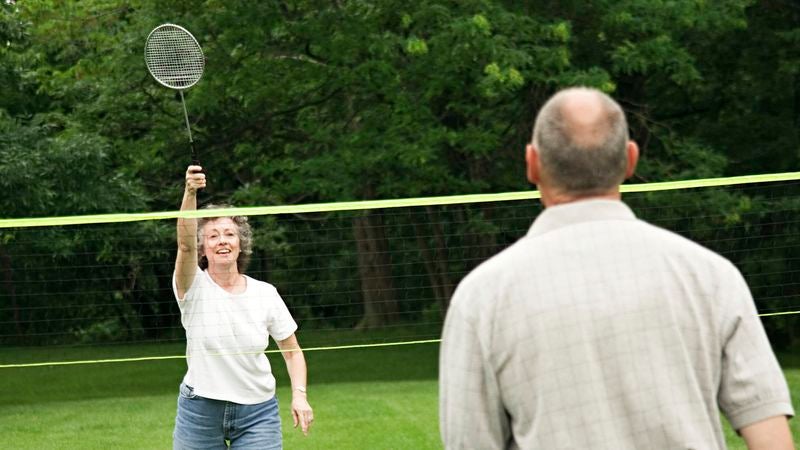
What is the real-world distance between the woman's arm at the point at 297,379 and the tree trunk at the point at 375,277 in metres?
5.92

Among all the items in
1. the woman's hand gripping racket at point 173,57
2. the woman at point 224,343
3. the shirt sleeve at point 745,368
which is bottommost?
the woman at point 224,343

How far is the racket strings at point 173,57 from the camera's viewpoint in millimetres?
11383

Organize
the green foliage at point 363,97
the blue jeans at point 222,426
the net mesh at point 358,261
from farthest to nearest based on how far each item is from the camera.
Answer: the green foliage at point 363,97
the net mesh at point 358,261
the blue jeans at point 222,426

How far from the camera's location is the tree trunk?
15.0m

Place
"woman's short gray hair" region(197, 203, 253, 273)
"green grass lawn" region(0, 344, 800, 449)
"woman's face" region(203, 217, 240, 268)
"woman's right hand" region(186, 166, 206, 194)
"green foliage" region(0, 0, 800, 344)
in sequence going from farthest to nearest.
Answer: "green foliage" region(0, 0, 800, 344)
"green grass lawn" region(0, 344, 800, 449)
"woman's right hand" region(186, 166, 206, 194)
"woman's short gray hair" region(197, 203, 253, 273)
"woman's face" region(203, 217, 240, 268)

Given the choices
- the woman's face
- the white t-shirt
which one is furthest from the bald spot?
the woman's face

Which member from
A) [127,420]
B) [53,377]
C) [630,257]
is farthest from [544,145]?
[53,377]

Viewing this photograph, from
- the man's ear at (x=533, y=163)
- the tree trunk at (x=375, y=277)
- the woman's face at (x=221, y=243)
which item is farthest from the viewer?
the tree trunk at (x=375, y=277)

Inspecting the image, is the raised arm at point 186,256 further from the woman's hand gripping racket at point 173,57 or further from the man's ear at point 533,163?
the woman's hand gripping racket at point 173,57

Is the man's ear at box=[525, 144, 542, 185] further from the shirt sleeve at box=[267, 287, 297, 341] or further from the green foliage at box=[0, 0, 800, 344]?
the green foliage at box=[0, 0, 800, 344]

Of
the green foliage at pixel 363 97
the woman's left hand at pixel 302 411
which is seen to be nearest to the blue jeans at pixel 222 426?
the woman's left hand at pixel 302 411

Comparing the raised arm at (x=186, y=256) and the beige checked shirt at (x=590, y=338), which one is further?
the raised arm at (x=186, y=256)

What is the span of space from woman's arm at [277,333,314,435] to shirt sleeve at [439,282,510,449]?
3617 mm

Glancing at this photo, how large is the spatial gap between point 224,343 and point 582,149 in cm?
365
